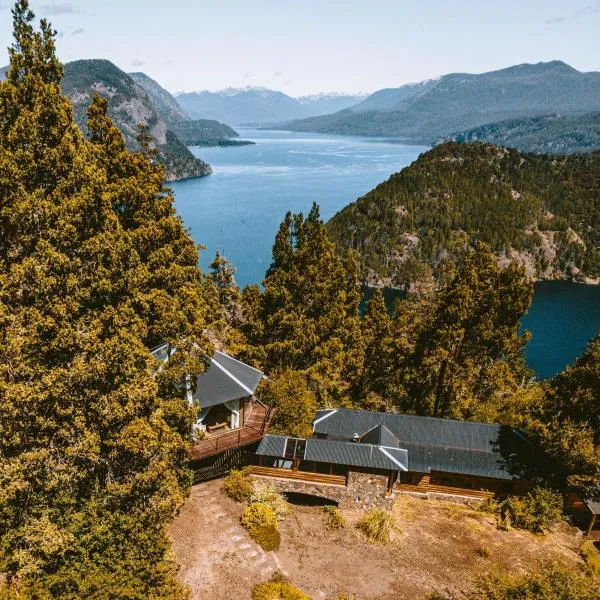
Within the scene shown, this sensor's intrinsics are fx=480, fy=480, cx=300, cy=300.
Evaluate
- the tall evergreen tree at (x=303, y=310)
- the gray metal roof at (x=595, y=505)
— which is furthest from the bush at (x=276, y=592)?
the gray metal roof at (x=595, y=505)

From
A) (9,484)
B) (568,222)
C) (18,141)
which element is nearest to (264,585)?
(9,484)

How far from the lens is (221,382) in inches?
987

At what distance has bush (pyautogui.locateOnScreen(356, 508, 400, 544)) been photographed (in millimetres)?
23062

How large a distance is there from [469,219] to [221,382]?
13005 centimetres

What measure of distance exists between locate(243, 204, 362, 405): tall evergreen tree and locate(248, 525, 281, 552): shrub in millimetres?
12025

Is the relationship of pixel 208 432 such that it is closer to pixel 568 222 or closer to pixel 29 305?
pixel 29 305

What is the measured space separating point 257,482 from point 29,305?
1525 centimetres

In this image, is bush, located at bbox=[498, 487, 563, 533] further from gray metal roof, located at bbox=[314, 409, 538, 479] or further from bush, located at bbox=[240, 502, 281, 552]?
bush, located at bbox=[240, 502, 281, 552]

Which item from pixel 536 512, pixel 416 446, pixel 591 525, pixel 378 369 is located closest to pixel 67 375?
pixel 416 446

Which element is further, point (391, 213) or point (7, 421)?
point (391, 213)

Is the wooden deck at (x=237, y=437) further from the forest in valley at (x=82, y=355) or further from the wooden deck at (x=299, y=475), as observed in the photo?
the forest in valley at (x=82, y=355)

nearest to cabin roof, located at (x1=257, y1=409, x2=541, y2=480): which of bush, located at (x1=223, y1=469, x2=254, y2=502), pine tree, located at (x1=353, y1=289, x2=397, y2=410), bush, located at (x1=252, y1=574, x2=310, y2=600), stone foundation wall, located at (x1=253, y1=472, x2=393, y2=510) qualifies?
stone foundation wall, located at (x1=253, y1=472, x2=393, y2=510)

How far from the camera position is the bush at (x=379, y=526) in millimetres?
23062

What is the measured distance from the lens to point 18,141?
15.0 metres
